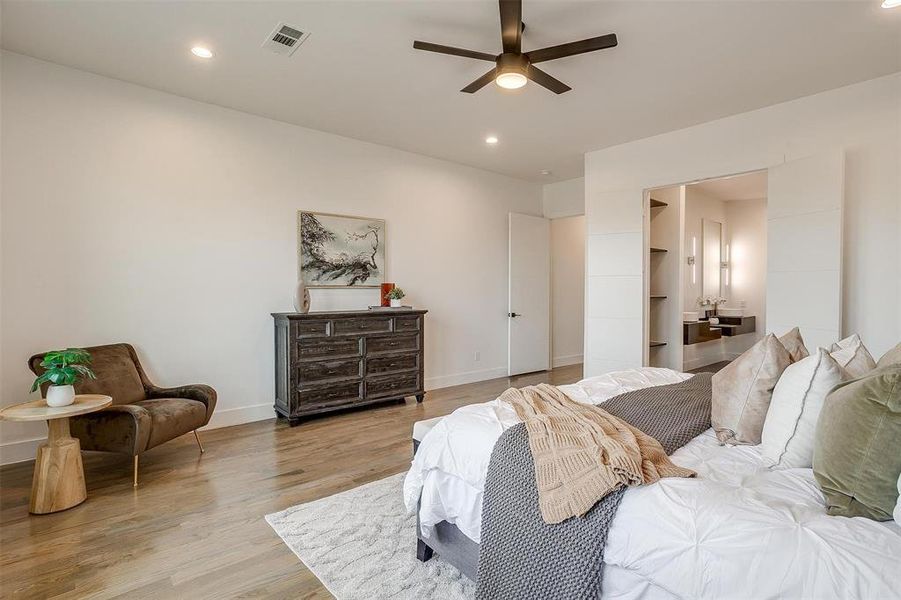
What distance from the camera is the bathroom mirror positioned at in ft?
23.5

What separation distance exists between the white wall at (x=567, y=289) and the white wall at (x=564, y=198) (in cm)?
Result: 26

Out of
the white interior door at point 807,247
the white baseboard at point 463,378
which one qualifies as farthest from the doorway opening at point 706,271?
the white baseboard at point 463,378

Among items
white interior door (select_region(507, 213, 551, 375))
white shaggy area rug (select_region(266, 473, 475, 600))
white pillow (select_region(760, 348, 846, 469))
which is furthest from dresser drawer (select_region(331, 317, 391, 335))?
white pillow (select_region(760, 348, 846, 469))

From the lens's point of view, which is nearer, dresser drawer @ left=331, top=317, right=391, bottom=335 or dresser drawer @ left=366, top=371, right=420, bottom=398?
dresser drawer @ left=331, top=317, right=391, bottom=335

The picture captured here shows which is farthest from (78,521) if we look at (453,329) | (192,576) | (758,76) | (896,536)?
(758,76)

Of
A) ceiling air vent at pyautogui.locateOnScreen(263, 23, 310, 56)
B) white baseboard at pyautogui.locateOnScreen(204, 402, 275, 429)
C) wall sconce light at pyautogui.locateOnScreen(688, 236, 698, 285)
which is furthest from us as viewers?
wall sconce light at pyautogui.locateOnScreen(688, 236, 698, 285)

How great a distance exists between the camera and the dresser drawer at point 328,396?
4102 millimetres

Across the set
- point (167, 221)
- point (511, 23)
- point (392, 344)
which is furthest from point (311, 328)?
point (511, 23)

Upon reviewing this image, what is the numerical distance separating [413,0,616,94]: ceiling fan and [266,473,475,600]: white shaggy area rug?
2652 mm

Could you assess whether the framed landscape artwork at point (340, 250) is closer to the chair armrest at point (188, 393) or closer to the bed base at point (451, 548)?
the chair armrest at point (188, 393)

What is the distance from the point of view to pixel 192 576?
195 cm

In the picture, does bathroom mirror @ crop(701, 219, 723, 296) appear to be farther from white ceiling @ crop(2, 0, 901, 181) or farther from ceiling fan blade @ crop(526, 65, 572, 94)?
ceiling fan blade @ crop(526, 65, 572, 94)

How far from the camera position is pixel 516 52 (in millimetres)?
2609

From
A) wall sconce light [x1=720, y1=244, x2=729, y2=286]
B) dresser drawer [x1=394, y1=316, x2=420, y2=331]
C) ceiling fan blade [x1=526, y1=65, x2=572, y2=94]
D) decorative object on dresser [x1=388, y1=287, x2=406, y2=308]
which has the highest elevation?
ceiling fan blade [x1=526, y1=65, x2=572, y2=94]
